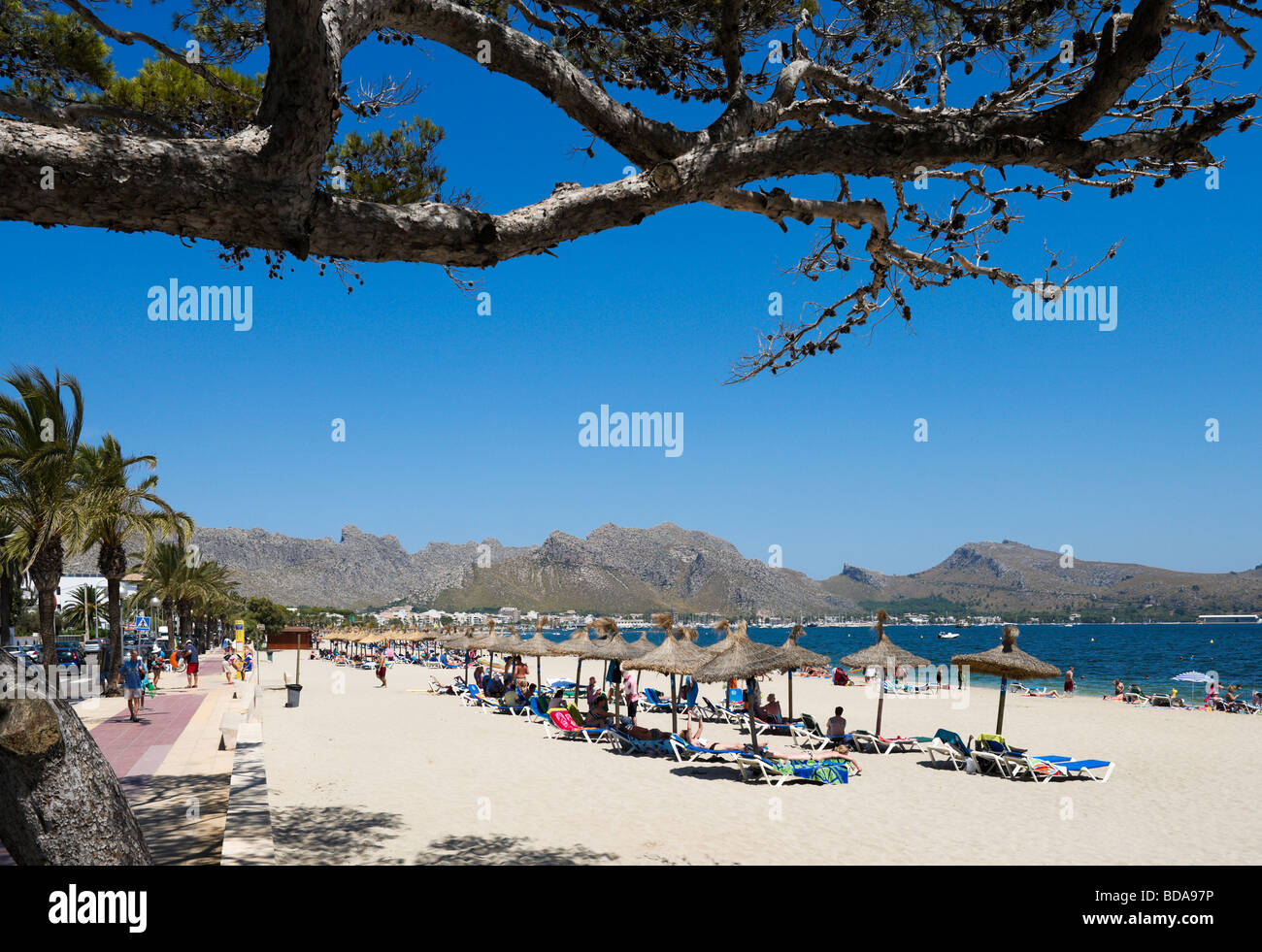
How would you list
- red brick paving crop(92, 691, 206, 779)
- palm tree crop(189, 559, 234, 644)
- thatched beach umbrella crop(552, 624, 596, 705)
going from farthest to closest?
palm tree crop(189, 559, 234, 644), thatched beach umbrella crop(552, 624, 596, 705), red brick paving crop(92, 691, 206, 779)

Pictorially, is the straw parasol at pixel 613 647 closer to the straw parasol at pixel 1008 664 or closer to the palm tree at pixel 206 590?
the straw parasol at pixel 1008 664

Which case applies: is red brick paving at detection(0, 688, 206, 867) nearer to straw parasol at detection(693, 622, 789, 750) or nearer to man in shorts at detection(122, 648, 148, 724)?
man in shorts at detection(122, 648, 148, 724)

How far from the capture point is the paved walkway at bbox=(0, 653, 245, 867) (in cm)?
714

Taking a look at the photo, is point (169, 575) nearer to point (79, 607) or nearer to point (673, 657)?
point (79, 607)

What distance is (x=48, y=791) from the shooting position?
3.40 meters

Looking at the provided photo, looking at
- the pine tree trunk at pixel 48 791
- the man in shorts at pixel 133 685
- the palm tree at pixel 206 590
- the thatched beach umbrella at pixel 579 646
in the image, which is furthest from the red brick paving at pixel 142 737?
the palm tree at pixel 206 590

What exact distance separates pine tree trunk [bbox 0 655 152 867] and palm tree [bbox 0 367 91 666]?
1246cm

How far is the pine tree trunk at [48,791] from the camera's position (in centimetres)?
334

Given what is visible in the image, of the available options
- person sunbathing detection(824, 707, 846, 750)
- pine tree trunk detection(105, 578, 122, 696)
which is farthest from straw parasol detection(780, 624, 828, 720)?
pine tree trunk detection(105, 578, 122, 696)

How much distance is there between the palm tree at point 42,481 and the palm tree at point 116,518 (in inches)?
62.8

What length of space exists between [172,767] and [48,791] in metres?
8.90

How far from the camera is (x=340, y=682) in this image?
32312mm

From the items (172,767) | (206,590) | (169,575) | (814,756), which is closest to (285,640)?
(206,590)
